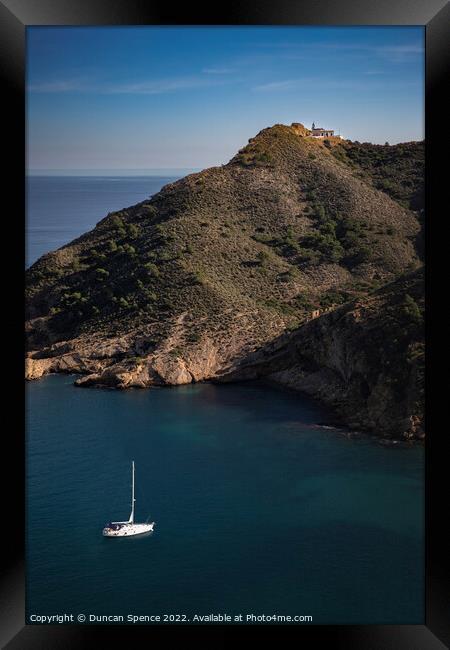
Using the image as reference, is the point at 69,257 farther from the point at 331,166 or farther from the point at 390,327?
the point at 390,327

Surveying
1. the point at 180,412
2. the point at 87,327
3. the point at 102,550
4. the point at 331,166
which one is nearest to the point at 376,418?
the point at 180,412

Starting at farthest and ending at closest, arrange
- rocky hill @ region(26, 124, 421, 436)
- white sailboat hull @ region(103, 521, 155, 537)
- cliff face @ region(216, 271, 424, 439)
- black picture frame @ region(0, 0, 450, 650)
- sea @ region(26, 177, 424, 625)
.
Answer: rocky hill @ region(26, 124, 421, 436) → cliff face @ region(216, 271, 424, 439) → white sailboat hull @ region(103, 521, 155, 537) → sea @ region(26, 177, 424, 625) → black picture frame @ region(0, 0, 450, 650)

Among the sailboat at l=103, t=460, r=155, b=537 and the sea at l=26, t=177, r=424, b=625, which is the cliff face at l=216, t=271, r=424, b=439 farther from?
the sailboat at l=103, t=460, r=155, b=537

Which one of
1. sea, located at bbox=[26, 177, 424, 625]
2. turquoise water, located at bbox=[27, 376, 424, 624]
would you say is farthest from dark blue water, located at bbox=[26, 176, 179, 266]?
turquoise water, located at bbox=[27, 376, 424, 624]

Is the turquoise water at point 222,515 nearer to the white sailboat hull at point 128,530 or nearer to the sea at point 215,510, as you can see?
the sea at point 215,510
